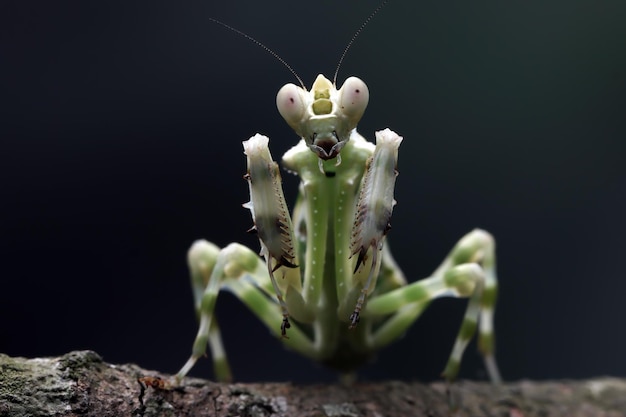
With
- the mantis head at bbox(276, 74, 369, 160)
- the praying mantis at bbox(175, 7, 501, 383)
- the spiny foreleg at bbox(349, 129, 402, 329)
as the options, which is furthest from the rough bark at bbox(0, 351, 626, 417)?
the mantis head at bbox(276, 74, 369, 160)

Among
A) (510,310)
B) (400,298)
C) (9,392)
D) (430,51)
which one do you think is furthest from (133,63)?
(510,310)

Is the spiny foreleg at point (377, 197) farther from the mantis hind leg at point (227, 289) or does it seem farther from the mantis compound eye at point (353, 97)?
the mantis hind leg at point (227, 289)

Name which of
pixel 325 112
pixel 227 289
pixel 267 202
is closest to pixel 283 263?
pixel 267 202

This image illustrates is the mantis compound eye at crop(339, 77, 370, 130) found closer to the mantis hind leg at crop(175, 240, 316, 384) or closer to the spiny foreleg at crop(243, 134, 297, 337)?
the spiny foreleg at crop(243, 134, 297, 337)

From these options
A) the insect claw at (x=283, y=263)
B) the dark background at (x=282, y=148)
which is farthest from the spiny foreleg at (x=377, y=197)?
the dark background at (x=282, y=148)

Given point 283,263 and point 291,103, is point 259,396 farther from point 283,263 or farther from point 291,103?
point 291,103

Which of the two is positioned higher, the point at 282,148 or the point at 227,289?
the point at 282,148

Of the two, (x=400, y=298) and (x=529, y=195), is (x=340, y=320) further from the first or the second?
(x=529, y=195)

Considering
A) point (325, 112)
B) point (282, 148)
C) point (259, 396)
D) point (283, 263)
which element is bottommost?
point (259, 396)
